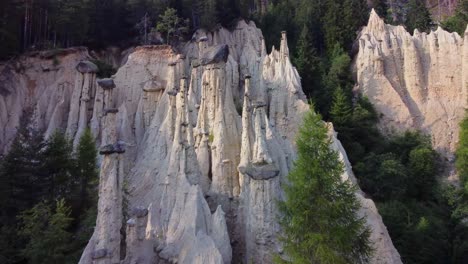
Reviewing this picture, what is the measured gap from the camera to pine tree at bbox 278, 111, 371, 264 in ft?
36.7

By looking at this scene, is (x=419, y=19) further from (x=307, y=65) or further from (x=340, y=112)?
(x=340, y=112)

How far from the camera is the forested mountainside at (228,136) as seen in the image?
12945 millimetres

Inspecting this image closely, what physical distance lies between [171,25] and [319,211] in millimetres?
24101

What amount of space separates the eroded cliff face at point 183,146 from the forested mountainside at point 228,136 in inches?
3.1

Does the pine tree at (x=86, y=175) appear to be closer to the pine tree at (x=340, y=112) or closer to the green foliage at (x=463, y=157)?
the pine tree at (x=340, y=112)

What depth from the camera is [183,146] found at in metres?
17.4

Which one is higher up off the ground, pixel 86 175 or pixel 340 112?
pixel 340 112

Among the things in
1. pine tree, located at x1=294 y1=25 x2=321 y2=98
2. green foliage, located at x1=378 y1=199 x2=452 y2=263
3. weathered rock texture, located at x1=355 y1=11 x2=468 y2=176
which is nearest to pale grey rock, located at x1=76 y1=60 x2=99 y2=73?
pine tree, located at x1=294 y1=25 x2=321 y2=98

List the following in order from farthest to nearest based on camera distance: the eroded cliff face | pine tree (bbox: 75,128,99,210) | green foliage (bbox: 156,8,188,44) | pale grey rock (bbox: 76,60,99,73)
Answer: green foliage (bbox: 156,8,188,44) < pale grey rock (bbox: 76,60,99,73) < pine tree (bbox: 75,128,99,210) < the eroded cliff face

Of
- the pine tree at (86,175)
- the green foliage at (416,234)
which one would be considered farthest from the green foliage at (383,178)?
the pine tree at (86,175)

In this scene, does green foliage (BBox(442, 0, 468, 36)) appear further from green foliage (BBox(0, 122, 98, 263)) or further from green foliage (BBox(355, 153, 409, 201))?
green foliage (BBox(0, 122, 98, 263))

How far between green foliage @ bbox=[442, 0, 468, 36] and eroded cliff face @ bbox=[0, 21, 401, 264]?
18717 mm

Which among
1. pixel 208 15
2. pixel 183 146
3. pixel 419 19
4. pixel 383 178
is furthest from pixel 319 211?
pixel 419 19

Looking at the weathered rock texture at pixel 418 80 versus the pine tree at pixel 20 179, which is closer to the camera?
the pine tree at pixel 20 179
